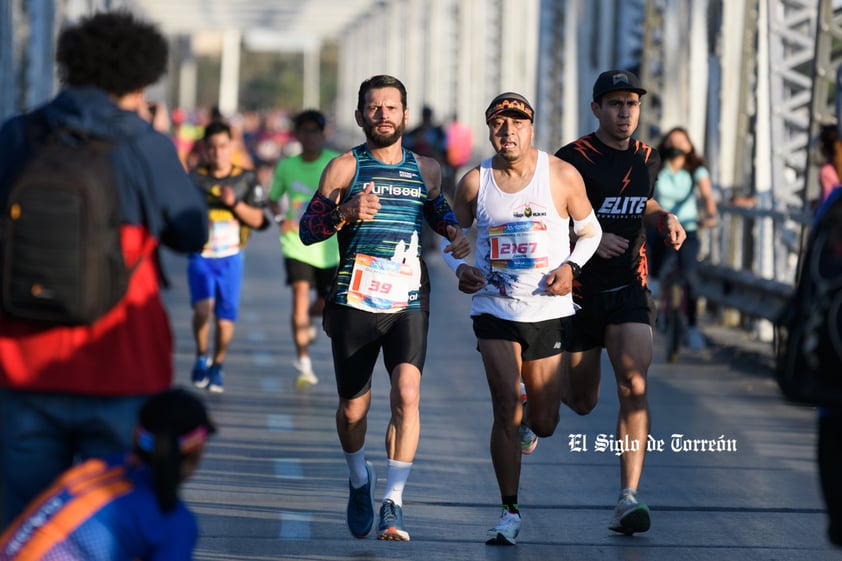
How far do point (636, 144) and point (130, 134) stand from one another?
4052 millimetres

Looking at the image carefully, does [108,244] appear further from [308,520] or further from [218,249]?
[218,249]

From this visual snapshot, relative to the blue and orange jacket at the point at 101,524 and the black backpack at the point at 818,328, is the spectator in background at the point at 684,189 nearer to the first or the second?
the black backpack at the point at 818,328

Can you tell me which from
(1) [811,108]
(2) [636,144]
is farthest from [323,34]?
(2) [636,144]

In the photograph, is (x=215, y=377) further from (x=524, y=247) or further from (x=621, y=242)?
(x=524, y=247)

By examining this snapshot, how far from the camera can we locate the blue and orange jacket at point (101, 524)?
14.4 ft

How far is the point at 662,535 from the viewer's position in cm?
816

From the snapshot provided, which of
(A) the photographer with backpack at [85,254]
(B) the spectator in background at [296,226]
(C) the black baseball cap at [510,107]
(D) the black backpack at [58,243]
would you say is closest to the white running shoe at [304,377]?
(B) the spectator in background at [296,226]

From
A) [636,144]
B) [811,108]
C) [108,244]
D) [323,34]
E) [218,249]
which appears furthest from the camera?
Answer: [323,34]

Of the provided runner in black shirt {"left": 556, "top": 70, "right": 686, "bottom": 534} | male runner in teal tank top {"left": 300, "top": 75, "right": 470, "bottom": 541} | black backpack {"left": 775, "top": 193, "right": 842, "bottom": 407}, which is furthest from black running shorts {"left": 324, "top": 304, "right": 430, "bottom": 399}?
black backpack {"left": 775, "top": 193, "right": 842, "bottom": 407}

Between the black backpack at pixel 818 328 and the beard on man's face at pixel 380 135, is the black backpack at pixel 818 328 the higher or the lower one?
the lower one

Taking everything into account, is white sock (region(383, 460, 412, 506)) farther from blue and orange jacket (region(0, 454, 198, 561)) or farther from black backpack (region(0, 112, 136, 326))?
blue and orange jacket (region(0, 454, 198, 561))

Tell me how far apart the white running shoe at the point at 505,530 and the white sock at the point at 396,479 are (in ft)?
1.42

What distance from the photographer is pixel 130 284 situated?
5086mm

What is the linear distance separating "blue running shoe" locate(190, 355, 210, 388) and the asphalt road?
9.0 inches
